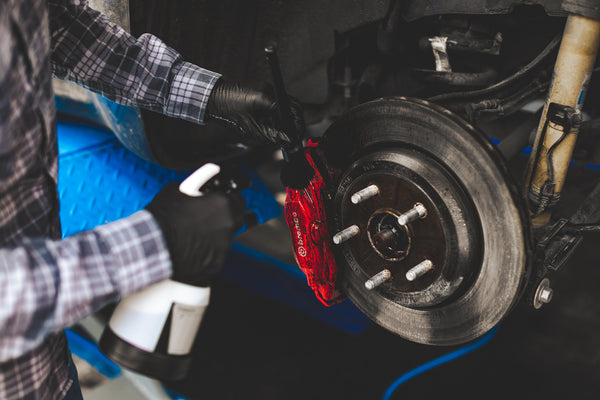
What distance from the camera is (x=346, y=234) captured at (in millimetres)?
858

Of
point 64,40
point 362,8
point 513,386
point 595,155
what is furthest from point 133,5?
point 513,386

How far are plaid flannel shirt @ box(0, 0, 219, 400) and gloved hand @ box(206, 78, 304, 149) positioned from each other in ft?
0.98

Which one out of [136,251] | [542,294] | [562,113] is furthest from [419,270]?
[136,251]

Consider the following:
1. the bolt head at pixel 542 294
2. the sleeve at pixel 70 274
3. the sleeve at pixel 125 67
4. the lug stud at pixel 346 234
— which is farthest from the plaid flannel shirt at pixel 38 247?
the bolt head at pixel 542 294

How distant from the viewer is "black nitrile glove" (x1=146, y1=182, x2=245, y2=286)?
623mm

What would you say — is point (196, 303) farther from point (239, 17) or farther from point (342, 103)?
point (342, 103)

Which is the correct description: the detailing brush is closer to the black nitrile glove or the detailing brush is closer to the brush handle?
the brush handle

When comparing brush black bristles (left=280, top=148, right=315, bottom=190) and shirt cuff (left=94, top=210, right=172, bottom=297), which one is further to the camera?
brush black bristles (left=280, top=148, right=315, bottom=190)

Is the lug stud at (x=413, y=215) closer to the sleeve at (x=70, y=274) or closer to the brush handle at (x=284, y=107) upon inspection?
the brush handle at (x=284, y=107)

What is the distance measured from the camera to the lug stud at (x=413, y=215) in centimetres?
77

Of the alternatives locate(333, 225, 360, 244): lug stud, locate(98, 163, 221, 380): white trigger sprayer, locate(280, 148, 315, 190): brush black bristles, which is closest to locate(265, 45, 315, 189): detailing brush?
locate(280, 148, 315, 190): brush black bristles

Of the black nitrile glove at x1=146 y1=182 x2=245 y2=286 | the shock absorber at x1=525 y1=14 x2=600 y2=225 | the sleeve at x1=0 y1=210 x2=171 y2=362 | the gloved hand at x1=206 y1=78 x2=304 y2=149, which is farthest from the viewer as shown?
the gloved hand at x1=206 y1=78 x2=304 y2=149

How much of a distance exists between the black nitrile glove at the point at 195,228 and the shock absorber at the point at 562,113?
1.66 feet

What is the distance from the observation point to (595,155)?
106 centimetres
